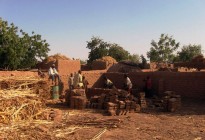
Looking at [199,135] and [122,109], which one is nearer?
[199,135]

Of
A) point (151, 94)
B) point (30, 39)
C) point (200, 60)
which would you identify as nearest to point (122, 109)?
point (151, 94)

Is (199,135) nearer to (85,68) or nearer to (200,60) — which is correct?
(200,60)

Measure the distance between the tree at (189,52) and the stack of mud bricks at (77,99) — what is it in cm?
3193

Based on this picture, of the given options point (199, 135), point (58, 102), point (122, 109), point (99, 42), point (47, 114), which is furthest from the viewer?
point (99, 42)

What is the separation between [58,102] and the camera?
561 inches

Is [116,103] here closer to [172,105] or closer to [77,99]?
[77,99]

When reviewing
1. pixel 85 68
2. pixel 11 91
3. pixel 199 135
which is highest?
pixel 85 68

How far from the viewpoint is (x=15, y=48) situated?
22.7 meters

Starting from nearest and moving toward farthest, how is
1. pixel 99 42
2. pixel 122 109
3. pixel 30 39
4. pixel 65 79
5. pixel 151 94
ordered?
pixel 122 109
pixel 151 94
pixel 65 79
pixel 30 39
pixel 99 42

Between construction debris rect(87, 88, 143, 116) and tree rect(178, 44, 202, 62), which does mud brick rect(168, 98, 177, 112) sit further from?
tree rect(178, 44, 202, 62)

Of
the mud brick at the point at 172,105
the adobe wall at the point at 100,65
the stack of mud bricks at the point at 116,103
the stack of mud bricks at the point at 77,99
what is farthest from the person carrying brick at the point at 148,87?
the adobe wall at the point at 100,65

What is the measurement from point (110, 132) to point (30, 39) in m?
18.7

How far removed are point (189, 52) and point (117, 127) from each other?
38.5m

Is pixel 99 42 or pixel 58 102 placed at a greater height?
pixel 99 42
